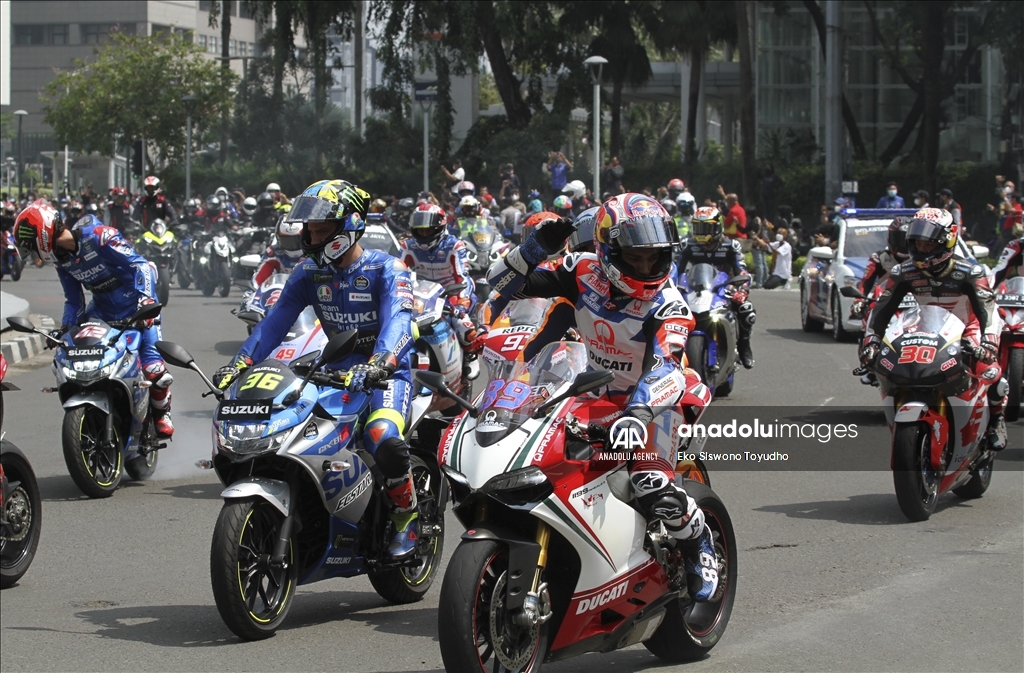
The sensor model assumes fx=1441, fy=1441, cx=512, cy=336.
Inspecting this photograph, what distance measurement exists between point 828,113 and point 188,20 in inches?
3193

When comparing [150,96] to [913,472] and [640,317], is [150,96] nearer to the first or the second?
[913,472]

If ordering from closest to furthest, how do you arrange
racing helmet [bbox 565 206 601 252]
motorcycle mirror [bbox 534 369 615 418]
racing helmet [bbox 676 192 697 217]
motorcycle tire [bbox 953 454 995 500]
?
motorcycle mirror [bbox 534 369 615 418] → racing helmet [bbox 565 206 601 252] → motorcycle tire [bbox 953 454 995 500] → racing helmet [bbox 676 192 697 217]

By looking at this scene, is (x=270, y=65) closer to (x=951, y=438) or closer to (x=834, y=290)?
(x=834, y=290)

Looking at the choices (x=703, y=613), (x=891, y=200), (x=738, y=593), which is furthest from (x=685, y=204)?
(x=703, y=613)

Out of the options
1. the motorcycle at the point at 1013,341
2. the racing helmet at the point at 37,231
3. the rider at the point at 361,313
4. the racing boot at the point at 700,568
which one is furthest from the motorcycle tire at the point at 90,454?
the motorcycle at the point at 1013,341

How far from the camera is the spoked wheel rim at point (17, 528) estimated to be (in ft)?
25.1

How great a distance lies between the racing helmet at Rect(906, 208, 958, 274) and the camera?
379 inches

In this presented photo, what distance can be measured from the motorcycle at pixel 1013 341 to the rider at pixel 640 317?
7.75 meters

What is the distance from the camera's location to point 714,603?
6.27 metres

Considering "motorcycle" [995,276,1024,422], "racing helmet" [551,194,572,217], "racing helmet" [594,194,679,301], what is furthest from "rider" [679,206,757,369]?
"racing helmet" [594,194,679,301]

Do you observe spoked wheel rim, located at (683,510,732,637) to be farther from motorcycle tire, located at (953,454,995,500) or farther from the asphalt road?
motorcycle tire, located at (953,454,995,500)

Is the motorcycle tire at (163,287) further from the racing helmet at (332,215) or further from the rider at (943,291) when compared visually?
the racing helmet at (332,215)

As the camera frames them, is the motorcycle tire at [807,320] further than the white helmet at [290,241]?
Yes

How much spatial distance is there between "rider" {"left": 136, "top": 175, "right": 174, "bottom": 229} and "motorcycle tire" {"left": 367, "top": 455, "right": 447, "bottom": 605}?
77.0 ft
